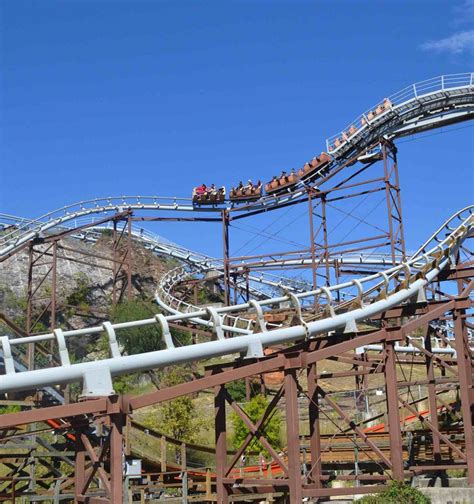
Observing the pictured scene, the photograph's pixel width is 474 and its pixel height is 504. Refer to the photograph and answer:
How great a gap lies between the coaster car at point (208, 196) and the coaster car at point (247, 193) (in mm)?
825

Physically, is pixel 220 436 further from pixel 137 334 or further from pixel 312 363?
pixel 137 334

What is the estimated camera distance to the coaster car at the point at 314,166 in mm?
41062

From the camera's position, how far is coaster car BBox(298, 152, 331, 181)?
135 ft

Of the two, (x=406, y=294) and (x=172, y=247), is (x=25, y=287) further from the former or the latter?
(x=406, y=294)

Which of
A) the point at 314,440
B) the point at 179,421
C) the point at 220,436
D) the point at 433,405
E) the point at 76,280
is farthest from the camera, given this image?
the point at 76,280

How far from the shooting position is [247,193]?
4550cm

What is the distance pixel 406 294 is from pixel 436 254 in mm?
3046

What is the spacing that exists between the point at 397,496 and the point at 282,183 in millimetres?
28759

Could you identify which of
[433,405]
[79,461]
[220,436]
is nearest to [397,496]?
[220,436]

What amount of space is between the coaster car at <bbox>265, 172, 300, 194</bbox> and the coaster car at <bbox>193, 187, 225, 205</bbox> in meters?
3.69

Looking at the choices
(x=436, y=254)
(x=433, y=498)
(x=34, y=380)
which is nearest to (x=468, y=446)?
(x=433, y=498)

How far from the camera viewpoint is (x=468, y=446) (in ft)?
61.8

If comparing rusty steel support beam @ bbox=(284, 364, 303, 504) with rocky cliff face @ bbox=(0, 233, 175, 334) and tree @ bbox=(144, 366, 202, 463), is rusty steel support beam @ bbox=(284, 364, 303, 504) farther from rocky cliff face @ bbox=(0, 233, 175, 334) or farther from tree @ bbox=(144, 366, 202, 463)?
rocky cliff face @ bbox=(0, 233, 175, 334)

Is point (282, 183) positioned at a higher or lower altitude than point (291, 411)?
higher
